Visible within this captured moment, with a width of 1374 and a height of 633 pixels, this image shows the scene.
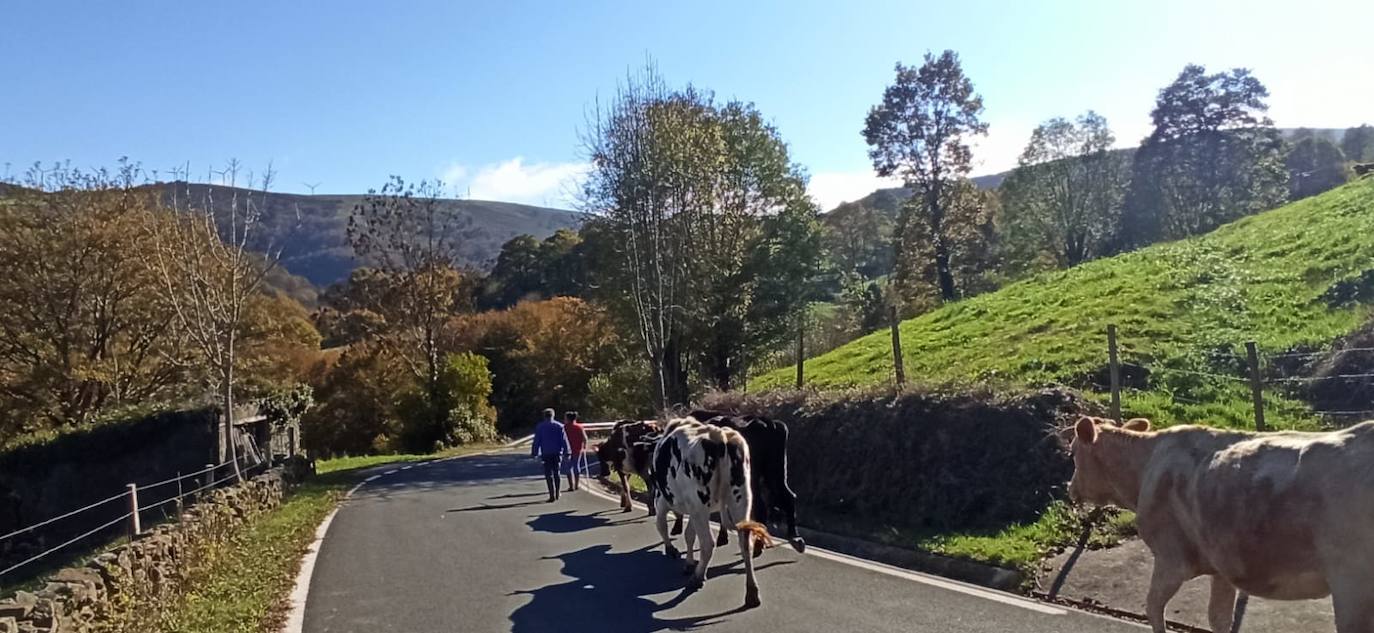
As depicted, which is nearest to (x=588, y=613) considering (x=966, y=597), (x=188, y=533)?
(x=966, y=597)

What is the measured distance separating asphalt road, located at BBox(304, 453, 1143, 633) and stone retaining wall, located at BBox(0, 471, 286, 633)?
5.35 ft

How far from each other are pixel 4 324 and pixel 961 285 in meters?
42.9

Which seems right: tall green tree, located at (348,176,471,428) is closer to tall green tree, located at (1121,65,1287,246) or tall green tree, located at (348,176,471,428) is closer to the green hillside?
the green hillside

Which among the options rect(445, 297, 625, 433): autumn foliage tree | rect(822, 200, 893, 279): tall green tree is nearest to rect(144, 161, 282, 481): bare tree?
rect(445, 297, 625, 433): autumn foliage tree

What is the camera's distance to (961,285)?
55562 millimetres

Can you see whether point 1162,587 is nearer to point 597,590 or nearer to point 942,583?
point 942,583

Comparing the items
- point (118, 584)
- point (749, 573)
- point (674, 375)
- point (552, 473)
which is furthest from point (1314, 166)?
point (118, 584)

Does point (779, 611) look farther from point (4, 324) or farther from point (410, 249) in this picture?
point (410, 249)

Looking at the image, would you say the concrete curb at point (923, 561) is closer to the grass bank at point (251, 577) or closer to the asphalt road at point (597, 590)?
the asphalt road at point (597, 590)

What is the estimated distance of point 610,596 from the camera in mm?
10328

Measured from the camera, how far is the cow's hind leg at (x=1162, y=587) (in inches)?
251

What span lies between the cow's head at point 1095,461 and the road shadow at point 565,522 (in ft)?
30.1

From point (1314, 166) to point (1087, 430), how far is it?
93104 millimetres

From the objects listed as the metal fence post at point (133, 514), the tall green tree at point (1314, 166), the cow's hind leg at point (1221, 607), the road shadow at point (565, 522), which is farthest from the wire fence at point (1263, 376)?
the tall green tree at point (1314, 166)
